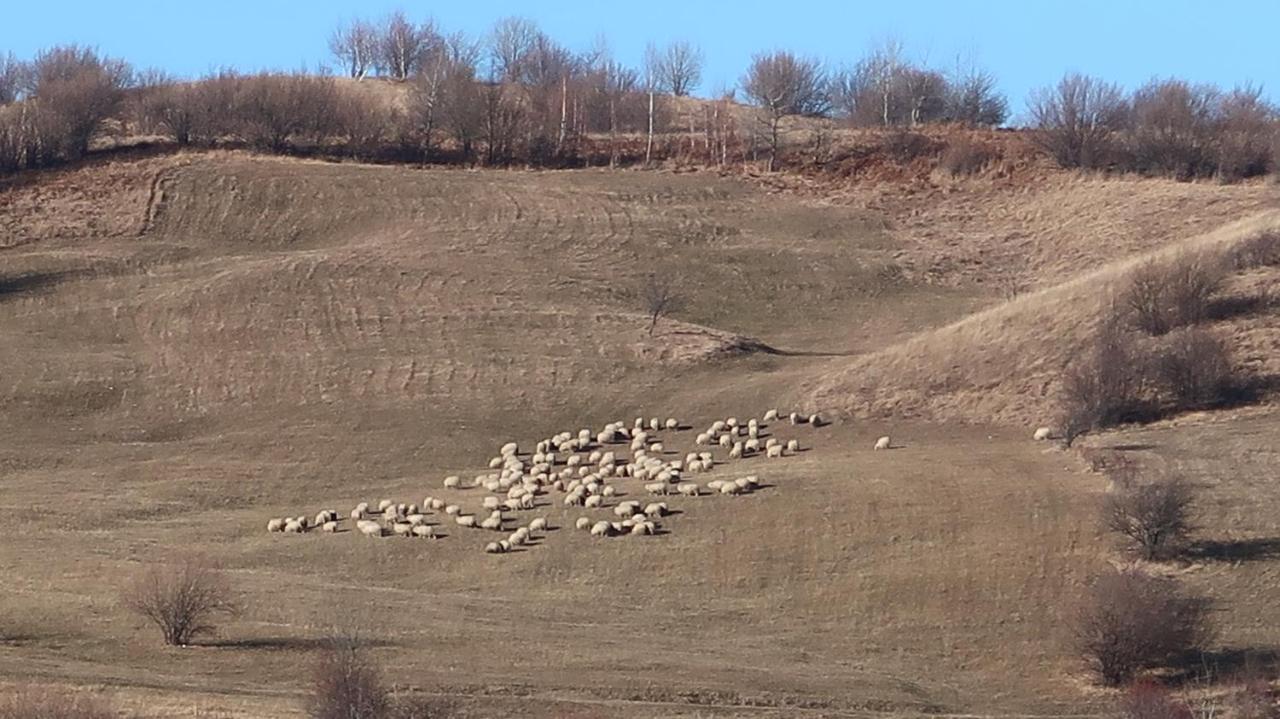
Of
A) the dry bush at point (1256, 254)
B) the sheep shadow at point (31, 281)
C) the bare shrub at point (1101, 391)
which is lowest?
the bare shrub at point (1101, 391)

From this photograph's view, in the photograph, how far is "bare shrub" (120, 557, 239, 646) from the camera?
33438 millimetres

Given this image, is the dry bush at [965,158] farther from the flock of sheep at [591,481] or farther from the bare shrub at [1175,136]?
the flock of sheep at [591,481]

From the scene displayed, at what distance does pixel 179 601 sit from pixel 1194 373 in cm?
2962

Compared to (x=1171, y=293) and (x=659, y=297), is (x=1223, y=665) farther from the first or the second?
(x=659, y=297)

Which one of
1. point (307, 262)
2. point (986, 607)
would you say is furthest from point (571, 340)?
point (986, 607)

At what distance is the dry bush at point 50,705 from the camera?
2420cm

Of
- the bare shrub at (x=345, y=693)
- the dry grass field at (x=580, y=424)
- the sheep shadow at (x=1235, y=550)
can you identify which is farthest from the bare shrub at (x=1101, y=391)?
the bare shrub at (x=345, y=693)

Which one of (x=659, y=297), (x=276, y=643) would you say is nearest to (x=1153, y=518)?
(x=276, y=643)

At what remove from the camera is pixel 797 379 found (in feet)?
199

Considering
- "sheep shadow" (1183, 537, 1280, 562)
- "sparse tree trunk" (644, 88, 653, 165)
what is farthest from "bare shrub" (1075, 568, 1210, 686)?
"sparse tree trunk" (644, 88, 653, 165)

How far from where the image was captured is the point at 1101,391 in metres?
50.9

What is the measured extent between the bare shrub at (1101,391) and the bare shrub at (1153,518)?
848 cm

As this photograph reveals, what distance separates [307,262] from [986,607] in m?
44.8

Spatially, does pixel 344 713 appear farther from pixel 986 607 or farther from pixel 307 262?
pixel 307 262
